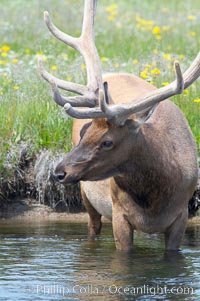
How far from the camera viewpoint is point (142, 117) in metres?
7.37

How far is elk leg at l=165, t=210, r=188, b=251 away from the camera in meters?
8.01

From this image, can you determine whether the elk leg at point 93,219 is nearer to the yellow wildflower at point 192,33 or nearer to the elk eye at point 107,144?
the elk eye at point 107,144

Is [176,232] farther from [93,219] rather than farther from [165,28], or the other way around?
[165,28]

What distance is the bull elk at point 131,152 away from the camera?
723 centimetres

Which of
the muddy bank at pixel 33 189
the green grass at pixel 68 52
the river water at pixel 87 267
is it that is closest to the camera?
the river water at pixel 87 267

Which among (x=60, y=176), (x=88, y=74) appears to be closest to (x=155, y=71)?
(x=88, y=74)

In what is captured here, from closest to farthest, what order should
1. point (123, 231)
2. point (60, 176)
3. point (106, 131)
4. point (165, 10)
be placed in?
point (60, 176)
point (106, 131)
point (123, 231)
point (165, 10)

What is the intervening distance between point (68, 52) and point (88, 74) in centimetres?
570

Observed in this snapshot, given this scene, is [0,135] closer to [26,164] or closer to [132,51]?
[26,164]

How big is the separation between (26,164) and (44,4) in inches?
273

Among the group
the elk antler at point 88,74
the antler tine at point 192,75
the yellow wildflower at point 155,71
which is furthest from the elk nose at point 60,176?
the yellow wildflower at point 155,71

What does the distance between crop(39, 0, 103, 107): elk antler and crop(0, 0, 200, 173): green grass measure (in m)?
1.60

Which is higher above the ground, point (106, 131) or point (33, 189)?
point (106, 131)

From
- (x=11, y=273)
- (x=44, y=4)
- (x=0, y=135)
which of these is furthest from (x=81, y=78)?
(x=44, y=4)
